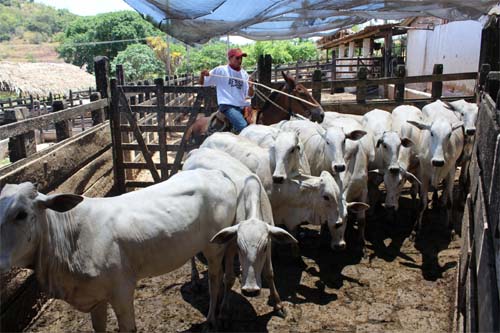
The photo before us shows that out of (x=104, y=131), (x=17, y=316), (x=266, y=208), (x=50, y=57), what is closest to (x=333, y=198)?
(x=266, y=208)

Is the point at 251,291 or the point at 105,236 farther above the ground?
the point at 105,236

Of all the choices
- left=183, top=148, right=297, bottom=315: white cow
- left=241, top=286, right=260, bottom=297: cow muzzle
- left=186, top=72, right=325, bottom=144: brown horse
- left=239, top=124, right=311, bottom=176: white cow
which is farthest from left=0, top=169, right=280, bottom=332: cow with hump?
left=186, top=72, right=325, bottom=144: brown horse

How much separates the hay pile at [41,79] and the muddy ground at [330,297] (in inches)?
1008

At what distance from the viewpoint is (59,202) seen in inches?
127

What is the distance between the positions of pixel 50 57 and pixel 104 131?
130649mm

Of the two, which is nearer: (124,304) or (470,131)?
(124,304)

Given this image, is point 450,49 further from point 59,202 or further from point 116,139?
point 59,202

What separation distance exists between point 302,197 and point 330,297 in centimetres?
121

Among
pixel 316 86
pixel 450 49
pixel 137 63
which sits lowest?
pixel 316 86

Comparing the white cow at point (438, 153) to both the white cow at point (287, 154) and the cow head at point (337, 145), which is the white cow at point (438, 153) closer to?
the cow head at point (337, 145)

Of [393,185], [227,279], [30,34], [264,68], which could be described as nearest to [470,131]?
[393,185]

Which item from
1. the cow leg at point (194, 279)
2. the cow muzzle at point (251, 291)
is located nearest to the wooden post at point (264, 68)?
the cow leg at point (194, 279)

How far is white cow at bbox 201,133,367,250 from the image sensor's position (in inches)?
213

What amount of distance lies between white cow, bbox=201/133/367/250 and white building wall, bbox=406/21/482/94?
32.9ft
